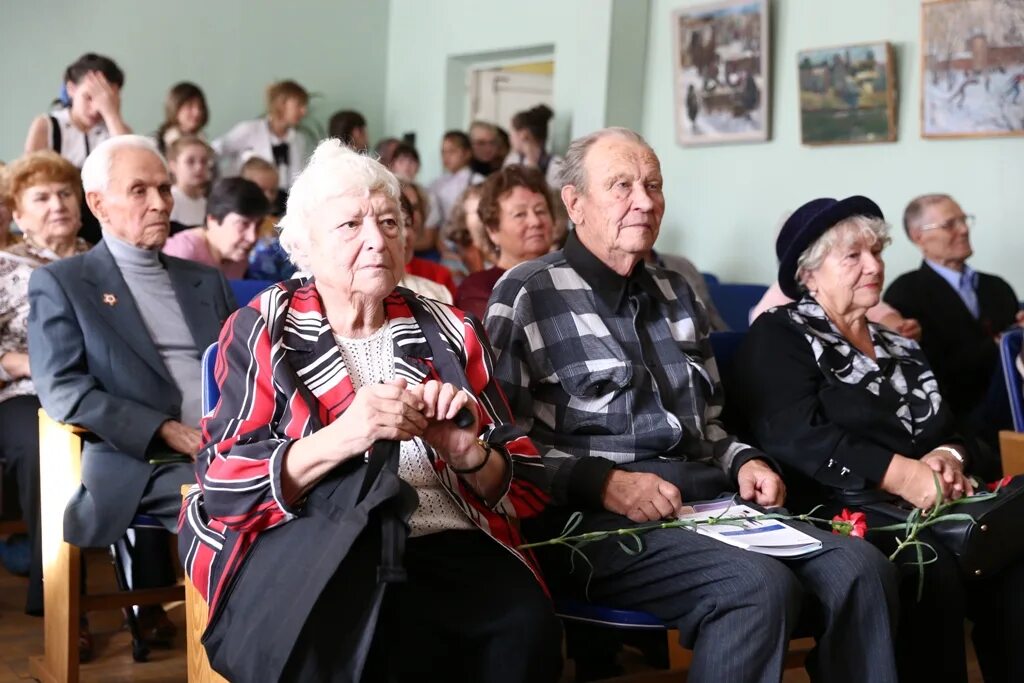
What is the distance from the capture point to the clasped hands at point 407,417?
1.89 metres

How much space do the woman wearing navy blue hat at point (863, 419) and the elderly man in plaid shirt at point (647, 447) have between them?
0.59ft

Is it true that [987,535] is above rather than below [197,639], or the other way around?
above

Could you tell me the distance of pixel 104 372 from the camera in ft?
9.78

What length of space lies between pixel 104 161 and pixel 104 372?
0.54 meters

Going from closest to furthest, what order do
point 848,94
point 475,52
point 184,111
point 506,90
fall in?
1. point 848,94
2. point 184,111
3. point 475,52
4. point 506,90

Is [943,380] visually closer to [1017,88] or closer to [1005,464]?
[1005,464]

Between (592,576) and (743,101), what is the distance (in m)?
4.57

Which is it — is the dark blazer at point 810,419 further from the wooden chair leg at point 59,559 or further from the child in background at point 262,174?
the child in background at point 262,174

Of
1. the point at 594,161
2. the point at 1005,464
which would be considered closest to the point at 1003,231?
the point at 1005,464

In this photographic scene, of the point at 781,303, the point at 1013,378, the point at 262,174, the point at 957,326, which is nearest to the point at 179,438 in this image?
the point at 781,303

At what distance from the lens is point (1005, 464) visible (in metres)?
2.99

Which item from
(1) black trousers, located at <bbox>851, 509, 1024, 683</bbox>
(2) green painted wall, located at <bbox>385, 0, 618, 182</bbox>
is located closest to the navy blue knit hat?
(1) black trousers, located at <bbox>851, 509, 1024, 683</bbox>

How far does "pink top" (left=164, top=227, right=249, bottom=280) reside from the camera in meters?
4.29

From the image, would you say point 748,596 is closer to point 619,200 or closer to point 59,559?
point 619,200
